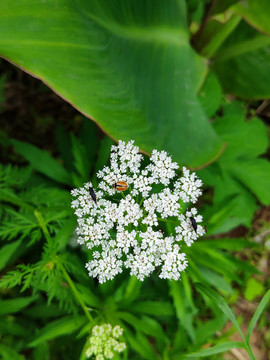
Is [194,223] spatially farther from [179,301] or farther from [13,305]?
[13,305]

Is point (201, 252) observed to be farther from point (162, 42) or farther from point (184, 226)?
point (162, 42)

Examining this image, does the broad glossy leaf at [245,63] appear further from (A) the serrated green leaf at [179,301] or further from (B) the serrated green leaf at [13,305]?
(B) the serrated green leaf at [13,305]

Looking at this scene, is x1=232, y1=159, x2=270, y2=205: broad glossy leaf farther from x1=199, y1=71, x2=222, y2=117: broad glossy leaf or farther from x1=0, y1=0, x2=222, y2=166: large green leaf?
x1=0, y1=0, x2=222, y2=166: large green leaf

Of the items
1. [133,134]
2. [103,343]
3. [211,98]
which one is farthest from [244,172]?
[103,343]

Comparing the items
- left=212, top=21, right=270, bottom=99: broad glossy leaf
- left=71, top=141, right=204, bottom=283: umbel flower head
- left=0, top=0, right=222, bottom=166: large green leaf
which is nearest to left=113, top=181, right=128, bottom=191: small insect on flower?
left=71, top=141, right=204, bottom=283: umbel flower head

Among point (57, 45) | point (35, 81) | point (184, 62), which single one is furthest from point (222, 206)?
point (35, 81)
